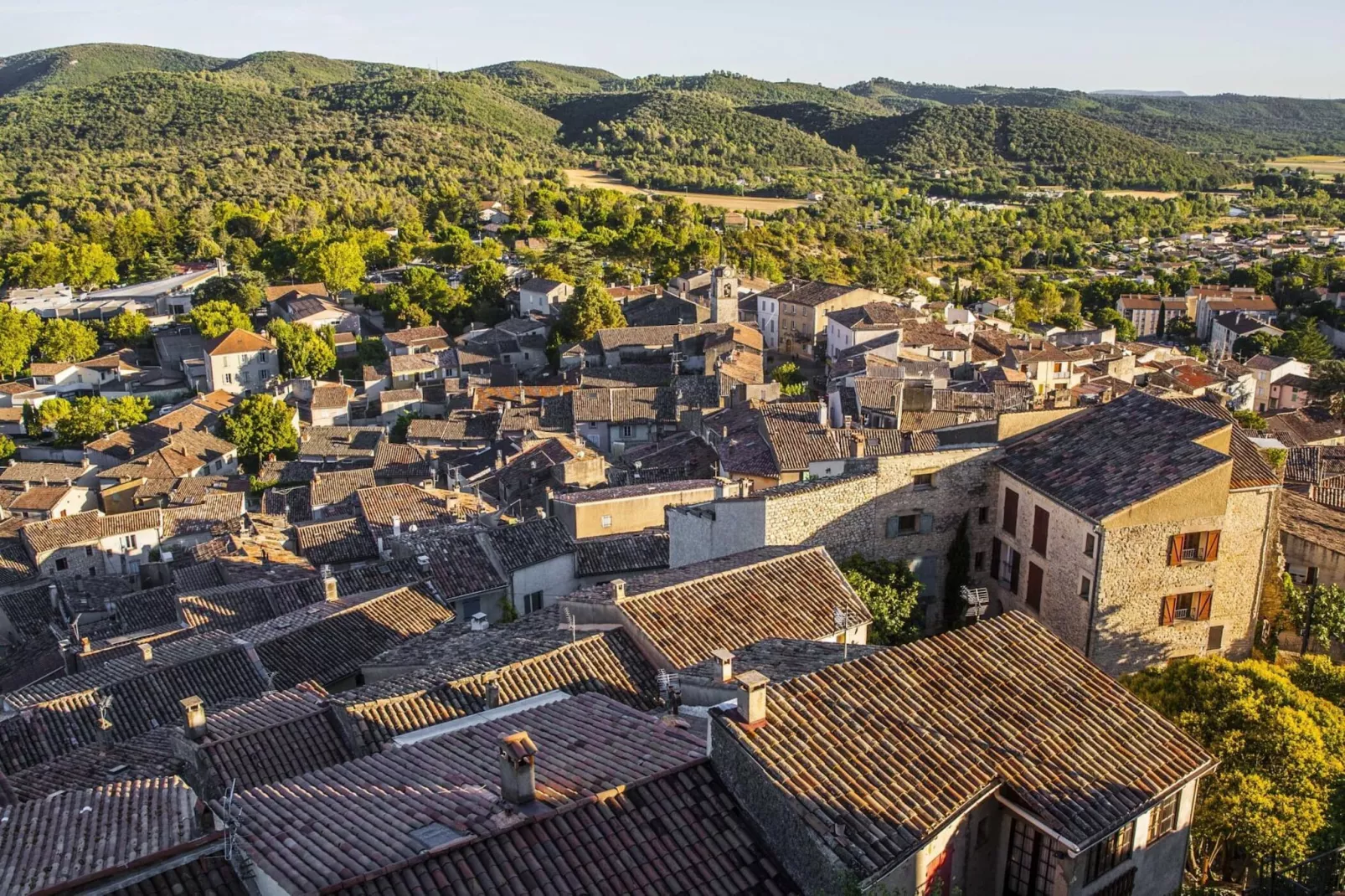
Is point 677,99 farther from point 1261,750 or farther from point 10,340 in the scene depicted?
point 1261,750

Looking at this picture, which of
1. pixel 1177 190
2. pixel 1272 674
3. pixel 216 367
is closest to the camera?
pixel 1272 674

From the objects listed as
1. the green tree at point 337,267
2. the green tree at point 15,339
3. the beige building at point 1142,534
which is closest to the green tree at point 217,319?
the green tree at point 337,267

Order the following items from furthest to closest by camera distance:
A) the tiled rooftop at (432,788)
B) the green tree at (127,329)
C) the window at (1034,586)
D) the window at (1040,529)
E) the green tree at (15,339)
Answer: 1. the green tree at (127,329)
2. the green tree at (15,339)
3. the window at (1034,586)
4. the window at (1040,529)
5. the tiled rooftop at (432,788)

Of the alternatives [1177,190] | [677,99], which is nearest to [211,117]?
[677,99]

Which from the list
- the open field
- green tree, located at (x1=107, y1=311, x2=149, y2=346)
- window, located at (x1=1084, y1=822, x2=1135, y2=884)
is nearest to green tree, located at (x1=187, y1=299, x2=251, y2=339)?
green tree, located at (x1=107, y1=311, x2=149, y2=346)

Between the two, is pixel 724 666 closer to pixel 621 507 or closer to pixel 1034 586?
pixel 1034 586

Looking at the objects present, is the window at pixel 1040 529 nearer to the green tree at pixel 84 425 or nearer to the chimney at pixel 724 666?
the chimney at pixel 724 666

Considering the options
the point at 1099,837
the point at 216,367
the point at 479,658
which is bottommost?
the point at 216,367
